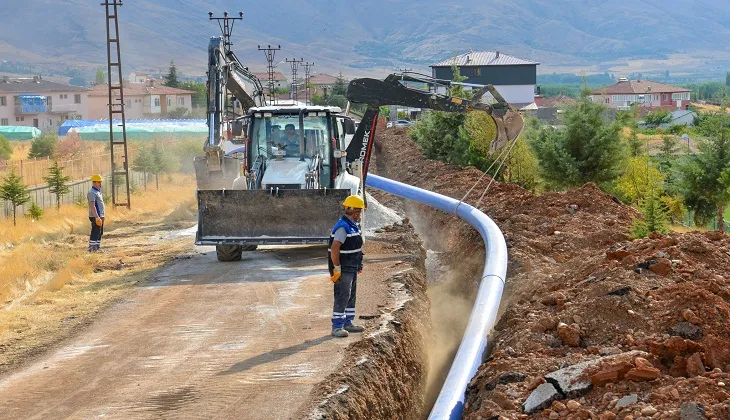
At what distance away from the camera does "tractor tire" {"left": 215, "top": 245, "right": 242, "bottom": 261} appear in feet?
65.8

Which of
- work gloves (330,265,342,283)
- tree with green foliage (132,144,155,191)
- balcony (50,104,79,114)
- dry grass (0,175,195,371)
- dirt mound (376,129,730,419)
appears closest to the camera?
dirt mound (376,129,730,419)

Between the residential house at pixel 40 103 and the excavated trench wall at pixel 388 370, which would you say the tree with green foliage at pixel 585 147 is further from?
the residential house at pixel 40 103

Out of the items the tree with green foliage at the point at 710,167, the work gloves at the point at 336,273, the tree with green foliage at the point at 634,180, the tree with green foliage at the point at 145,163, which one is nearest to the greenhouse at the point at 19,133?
the tree with green foliage at the point at 145,163

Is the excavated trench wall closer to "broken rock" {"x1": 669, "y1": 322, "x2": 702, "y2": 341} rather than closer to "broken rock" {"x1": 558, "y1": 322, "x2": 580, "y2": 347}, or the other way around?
"broken rock" {"x1": 558, "y1": 322, "x2": 580, "y2": 347}

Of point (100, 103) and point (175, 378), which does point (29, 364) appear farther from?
point (100, 103)

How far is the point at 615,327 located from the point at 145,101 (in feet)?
470

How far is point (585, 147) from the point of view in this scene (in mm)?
28109

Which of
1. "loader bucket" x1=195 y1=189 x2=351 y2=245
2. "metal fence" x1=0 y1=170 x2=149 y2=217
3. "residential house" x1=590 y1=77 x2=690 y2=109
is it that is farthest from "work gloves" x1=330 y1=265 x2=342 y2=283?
"residential house" x1=590 y1=77 x2=690 y2=109

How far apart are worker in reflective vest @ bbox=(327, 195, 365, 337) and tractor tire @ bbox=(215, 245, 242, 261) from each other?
6.85 m

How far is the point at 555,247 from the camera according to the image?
19.4 metres

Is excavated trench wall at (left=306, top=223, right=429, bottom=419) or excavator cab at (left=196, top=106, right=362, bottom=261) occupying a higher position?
excavator cab at (left=196, top=106, right=362, bottom=261)

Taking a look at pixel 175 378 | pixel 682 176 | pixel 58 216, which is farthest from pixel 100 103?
pixel 175 378

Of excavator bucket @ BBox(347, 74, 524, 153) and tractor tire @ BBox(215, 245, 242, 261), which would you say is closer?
tractor tire @ BBox(215, 245, 242, 261)

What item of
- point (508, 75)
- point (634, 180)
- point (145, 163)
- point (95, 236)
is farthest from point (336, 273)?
point (508, 75)
